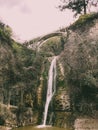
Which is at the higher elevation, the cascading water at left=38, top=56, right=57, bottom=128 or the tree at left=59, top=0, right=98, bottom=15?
the tree at left=59, top=0, right=98, bottom=15

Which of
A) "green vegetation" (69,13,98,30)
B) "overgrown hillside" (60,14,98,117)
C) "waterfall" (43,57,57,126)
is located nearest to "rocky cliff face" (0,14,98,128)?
"overgrown hillside" (60,14,98,117)

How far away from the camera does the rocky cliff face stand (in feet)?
94.7

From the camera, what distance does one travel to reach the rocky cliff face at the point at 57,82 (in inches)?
1136

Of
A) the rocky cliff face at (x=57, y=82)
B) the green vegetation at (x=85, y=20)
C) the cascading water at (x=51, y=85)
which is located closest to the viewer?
the rocky cliff face at (x=57, y=82)

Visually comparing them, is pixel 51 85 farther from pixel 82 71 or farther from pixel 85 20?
pixel 85 20

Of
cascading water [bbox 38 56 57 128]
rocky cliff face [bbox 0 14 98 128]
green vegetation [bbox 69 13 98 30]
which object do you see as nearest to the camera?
rocky cliff face [bbox 0 14 98 128]

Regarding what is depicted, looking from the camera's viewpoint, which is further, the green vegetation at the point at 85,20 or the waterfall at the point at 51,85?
the green vegetation at the point at 85,20

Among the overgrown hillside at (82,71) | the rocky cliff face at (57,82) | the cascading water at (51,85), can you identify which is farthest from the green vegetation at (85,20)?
the cascading water at (51,85)

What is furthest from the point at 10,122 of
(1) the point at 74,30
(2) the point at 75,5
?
(2) the point at 75,5

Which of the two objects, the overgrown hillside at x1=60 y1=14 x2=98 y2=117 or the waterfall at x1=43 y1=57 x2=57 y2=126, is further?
the waterfall at x1=43 y1=57 x2=57 y2=126

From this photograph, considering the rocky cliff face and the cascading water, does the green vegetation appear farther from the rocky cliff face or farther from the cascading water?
the cascading water

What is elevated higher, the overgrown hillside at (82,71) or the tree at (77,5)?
the tree at (77,5)

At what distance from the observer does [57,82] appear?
3114 centimetres

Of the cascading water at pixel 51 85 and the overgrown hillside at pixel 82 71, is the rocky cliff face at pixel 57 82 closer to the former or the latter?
the overgrown hillside at pixel 82 71
